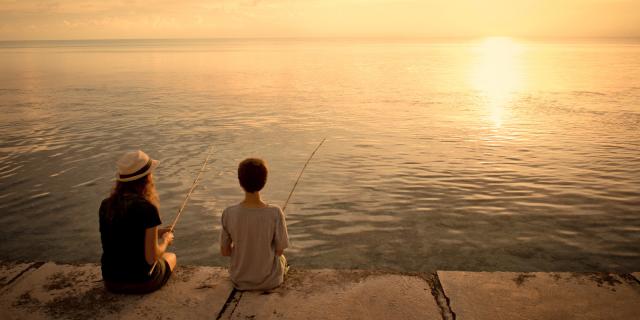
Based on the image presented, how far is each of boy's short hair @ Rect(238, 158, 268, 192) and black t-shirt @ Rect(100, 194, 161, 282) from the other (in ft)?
2.73

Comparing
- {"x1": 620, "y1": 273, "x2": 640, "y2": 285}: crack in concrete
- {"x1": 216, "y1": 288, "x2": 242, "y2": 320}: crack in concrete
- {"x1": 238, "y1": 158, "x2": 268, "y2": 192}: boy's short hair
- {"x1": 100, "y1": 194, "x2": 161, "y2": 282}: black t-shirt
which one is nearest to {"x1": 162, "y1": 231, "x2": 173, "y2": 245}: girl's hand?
{"x1": 100, "y1": 194, "x2": 161, "y2": 282}: black t-shirt

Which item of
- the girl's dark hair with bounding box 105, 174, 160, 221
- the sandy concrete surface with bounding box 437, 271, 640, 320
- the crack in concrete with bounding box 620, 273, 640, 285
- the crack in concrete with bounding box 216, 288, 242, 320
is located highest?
the girl's dark hair with bounding box 105, 174, 160, 221

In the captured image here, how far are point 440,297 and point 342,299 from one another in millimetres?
874

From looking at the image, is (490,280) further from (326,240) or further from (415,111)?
(415,111)

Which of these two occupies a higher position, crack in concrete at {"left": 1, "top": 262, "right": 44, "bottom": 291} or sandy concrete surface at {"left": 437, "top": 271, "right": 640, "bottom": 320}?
sandy concrete surface at {"left": 437, "top": 271, "right": 640, "bottom": 320}

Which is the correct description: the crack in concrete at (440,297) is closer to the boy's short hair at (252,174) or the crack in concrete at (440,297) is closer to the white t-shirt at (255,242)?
the white t-shirt at (255,242)

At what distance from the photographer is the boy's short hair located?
4.07 meters

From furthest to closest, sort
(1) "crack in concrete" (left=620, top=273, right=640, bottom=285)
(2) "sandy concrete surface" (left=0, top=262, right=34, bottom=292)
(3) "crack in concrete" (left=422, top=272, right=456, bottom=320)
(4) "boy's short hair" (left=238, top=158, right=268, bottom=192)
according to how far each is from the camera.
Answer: (2) "sandy concrete surface" (left=0, top=262, right=34, bottom=292) < (1) "crack in concrete" (left=620, top=273, right=640, bottom=285) < (4) "boy's short hair" (left=238, top=158, right=268, bottom=192) < (3) "crack in concrete" (left=422, top=272, right=456, bottom=320)

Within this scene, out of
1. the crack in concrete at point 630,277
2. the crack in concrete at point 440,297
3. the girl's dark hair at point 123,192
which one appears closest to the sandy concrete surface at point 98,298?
the girl's dark hair at point 123,192

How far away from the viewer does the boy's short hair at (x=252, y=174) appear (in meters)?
4.07

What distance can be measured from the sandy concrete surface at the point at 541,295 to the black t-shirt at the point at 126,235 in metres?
2.73

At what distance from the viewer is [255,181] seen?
13.4 ft

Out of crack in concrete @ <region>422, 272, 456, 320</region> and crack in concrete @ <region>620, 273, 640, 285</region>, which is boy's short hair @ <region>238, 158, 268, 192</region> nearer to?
crack in concrete @ <region>422, 272, 456, 320</region>

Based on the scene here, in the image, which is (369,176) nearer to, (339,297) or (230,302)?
(339,297)
